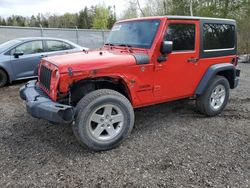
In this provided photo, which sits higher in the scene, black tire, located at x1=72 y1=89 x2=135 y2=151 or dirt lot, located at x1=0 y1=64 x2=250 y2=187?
black tire, located at x1=72 y1=89 x2=135 y2=151

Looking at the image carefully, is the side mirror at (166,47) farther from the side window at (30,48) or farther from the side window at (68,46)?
the side window at (68,46)

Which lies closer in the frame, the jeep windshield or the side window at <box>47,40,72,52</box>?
the jeep windshield

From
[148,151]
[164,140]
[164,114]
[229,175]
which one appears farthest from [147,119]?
[229,175]

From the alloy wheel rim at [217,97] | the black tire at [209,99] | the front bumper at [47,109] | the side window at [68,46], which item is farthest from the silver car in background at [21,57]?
the alloy wheel rim at [217,97]

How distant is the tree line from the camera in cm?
4869

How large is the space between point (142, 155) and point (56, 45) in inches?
235

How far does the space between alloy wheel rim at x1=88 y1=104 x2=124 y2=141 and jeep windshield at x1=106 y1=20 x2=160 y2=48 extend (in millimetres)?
1208

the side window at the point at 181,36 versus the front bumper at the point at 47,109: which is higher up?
the side window at the point at 181,36

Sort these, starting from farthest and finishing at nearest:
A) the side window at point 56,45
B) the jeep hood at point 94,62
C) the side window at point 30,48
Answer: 1. the side window at point 56,45
2. the side window at point 30,48
3. the jeep hood at point 94,62

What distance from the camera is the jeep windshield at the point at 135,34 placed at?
393 cm

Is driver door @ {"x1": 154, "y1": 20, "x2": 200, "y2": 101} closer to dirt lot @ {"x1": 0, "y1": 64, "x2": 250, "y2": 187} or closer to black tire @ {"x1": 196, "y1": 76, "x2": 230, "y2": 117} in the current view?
black tire @ {"x1": 196, "y1": 76, "x2": 230, "y2": 117}

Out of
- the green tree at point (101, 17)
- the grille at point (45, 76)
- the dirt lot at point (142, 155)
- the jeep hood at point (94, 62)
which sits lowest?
the dirt lot at point (142, 155)

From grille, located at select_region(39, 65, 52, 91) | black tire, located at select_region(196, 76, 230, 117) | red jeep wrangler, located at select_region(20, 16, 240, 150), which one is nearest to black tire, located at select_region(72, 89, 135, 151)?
red jeep wrangler, located at select_region(20, 16, 240, 150)

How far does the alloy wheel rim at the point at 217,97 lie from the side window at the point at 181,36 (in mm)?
1133
